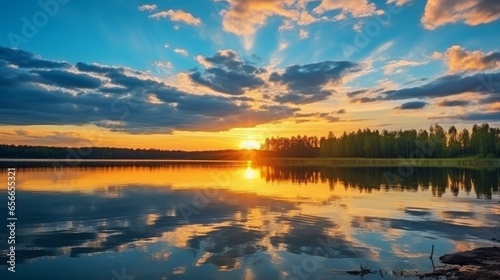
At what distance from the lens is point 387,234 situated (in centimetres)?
2420

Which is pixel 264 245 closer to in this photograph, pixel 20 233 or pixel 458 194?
pixel 20 233

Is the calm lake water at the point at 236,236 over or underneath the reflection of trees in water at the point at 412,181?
underneath

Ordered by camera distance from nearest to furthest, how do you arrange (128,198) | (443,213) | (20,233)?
(20,233)
(443,213)
(128,198)

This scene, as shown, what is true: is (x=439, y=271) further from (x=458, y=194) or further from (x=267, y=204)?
(x=458, y=194)

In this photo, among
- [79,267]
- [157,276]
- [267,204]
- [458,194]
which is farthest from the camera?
[458,194]

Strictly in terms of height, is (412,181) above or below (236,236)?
above

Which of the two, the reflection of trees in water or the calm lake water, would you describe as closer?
the calm lake water

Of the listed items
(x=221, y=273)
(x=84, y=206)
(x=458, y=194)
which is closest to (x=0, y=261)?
(x=221, y=273)

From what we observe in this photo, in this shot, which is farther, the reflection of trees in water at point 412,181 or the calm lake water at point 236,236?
the reflection of trees in water at point 412,181

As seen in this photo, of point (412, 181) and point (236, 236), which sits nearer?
point (236, 236)

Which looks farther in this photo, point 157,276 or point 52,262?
point 52,262

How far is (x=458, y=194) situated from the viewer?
4919cm

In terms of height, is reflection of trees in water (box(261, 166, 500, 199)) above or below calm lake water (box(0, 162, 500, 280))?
above

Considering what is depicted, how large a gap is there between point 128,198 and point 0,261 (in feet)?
79.6
